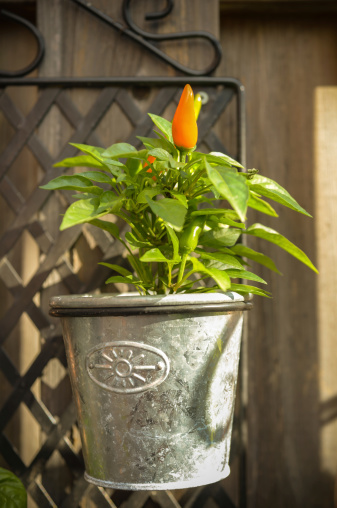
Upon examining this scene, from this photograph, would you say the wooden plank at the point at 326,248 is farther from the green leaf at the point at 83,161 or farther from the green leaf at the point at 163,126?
the green leaf at the point at 83,161

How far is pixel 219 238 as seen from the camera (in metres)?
0.87

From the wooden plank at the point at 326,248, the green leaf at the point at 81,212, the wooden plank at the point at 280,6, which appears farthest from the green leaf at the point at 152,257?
the wooden plank at the point at 280,6

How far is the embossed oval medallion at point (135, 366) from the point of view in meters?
0.76

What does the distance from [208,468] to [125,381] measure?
22 centimetres

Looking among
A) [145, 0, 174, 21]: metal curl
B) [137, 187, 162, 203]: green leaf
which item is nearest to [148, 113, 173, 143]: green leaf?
[137, 187, 162, 203]: green leaf

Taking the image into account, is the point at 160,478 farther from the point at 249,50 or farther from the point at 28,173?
the point at 249,50

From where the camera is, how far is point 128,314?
753 mm

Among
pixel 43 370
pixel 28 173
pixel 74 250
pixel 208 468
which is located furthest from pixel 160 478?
pixel 28 173

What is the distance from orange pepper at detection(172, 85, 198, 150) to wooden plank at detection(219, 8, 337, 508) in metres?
0.51

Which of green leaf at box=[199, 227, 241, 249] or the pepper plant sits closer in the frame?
the pepper plant

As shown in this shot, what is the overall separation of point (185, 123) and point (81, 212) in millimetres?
232

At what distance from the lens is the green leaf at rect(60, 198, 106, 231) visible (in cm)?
69

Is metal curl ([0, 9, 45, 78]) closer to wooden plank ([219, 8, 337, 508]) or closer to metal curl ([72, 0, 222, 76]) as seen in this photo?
metal curl ([72, 0, 222, 76])

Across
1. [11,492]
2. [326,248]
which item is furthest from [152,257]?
[326,248]
